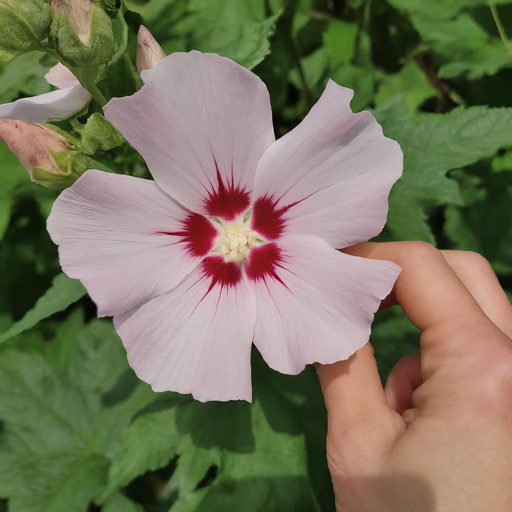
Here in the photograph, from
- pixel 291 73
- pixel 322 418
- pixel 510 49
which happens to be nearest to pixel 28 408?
pixel 322 418

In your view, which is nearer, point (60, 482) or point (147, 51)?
point (147, 51)

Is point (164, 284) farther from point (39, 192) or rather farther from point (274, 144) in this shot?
point (39, 192)

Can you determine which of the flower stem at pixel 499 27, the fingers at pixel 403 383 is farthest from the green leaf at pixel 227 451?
the flower stem at pixel 499 27

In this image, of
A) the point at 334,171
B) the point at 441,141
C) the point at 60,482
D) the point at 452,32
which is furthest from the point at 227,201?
the point at 452,32

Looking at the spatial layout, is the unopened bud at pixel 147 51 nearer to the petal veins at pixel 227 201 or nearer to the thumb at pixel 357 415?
the petal veins at pixel 227 201

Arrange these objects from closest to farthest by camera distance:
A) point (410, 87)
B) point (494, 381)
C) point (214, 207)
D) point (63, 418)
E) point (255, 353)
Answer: point (494, 381) < point (214, 207) < point (255, 353) < point (63, 418) < point (410, 87)

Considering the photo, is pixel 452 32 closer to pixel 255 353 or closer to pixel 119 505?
pixel 255 353

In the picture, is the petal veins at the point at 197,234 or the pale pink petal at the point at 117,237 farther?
the petal veins at the point at 197,234
